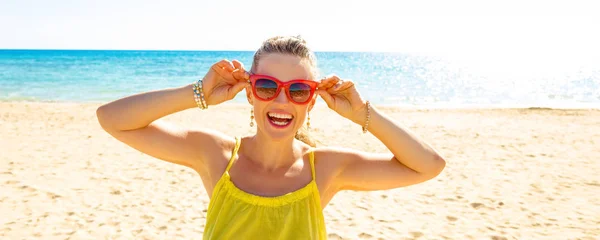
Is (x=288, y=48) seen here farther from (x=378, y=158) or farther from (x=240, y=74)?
(x=378, y=158)

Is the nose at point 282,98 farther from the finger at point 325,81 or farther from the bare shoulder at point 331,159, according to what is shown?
the bare shoulder at point 331,159

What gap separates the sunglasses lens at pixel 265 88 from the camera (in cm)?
204

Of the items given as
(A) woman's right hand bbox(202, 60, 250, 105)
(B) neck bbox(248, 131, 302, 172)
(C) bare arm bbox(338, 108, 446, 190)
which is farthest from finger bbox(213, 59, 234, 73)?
(C) bare arm bbox(338, 108, 446, 190)

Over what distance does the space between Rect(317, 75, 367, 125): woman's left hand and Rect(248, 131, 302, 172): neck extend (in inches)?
12.3

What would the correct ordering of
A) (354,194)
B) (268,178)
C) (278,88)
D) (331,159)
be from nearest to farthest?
(278,88) → (268,178) → (331,159) → (354,194)

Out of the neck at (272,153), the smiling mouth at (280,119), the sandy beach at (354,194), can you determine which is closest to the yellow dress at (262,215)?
the neck at (272,153)

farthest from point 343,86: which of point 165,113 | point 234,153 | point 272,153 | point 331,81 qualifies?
point 165,113

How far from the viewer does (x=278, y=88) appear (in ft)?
6.66

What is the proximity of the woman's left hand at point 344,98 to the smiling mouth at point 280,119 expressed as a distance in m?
0.21

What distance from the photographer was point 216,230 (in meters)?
2.05

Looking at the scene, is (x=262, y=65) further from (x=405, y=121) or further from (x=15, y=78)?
(x=15, y=78)

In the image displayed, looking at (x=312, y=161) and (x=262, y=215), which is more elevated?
(x=312, y=161)

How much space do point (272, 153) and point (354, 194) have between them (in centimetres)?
493

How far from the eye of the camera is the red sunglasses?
80.0 inches
